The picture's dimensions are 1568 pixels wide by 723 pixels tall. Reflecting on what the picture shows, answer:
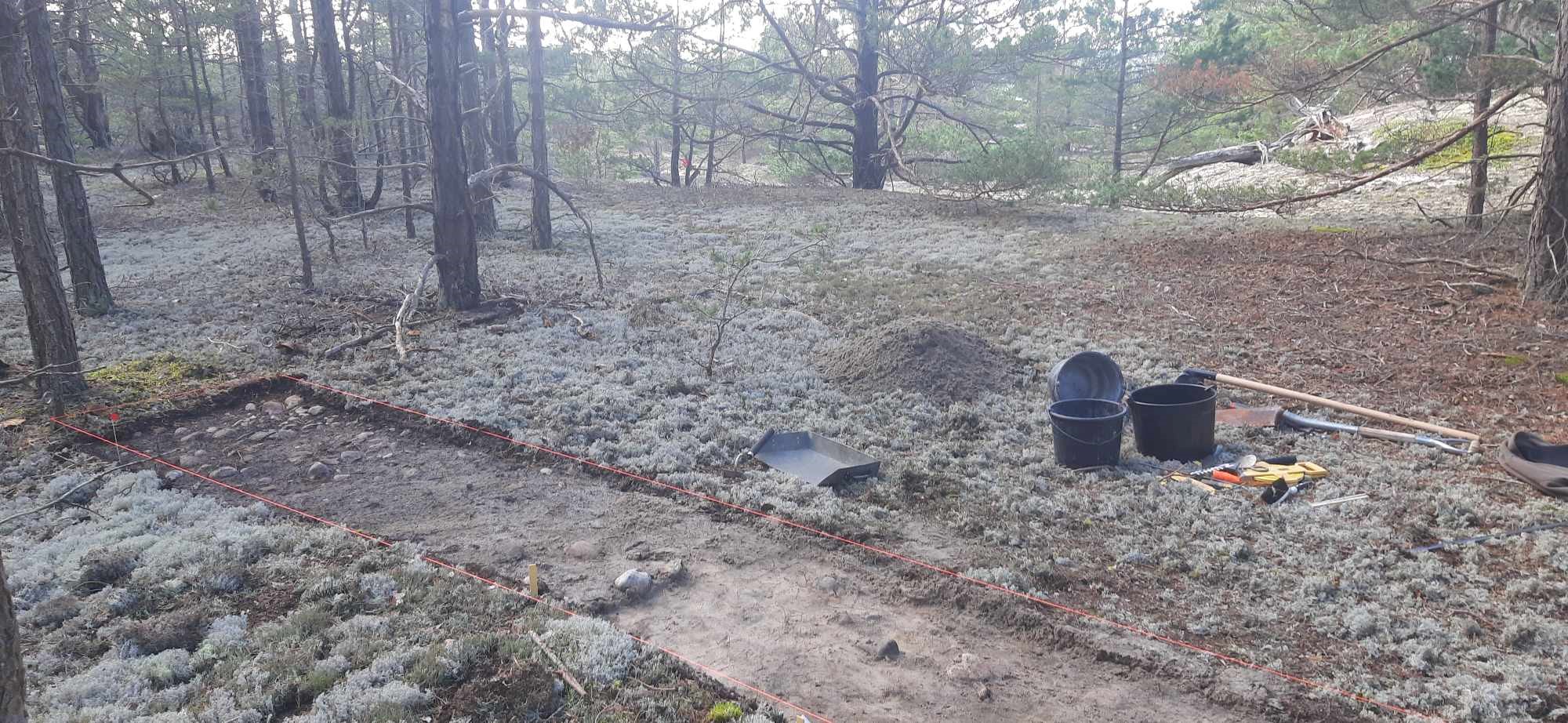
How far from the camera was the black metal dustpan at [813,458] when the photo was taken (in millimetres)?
5383

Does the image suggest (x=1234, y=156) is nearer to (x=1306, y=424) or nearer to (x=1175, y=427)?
(x=1306, y=424)

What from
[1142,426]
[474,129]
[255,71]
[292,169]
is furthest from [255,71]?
[1142,426]

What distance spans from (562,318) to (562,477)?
371cm

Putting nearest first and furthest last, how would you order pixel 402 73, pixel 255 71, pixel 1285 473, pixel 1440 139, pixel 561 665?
pixel 561 665
pixel 1285 473
pixel 1440 139
pixel 402 73
pixel 255 71

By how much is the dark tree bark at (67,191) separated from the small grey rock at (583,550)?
20.5 feet

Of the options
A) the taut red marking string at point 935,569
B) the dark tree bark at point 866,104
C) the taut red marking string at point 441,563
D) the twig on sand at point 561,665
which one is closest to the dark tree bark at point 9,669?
the twig on sand at point 561,665

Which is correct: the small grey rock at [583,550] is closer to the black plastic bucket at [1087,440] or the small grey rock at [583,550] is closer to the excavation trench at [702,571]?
the excavation trench at [702,571]

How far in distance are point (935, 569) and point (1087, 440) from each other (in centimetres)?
164

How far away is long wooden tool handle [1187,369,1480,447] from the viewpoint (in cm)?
558

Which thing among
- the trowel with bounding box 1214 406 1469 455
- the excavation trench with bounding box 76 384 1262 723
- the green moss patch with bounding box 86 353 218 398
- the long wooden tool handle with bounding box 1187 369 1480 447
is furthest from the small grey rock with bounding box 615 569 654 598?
the green moss patch with bounding box 86 353 218 398

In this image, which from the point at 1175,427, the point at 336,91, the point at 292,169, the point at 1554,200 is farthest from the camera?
the point at 336,91

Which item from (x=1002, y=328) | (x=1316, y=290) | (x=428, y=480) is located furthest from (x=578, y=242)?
(x=1316, y=290)

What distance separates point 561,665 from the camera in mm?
3389

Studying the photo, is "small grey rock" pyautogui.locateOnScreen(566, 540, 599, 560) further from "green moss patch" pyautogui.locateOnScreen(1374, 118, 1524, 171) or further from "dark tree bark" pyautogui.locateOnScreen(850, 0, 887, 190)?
"dark tree bark" pyautogui.locateOnScreen(850, 0, 887, 190)
